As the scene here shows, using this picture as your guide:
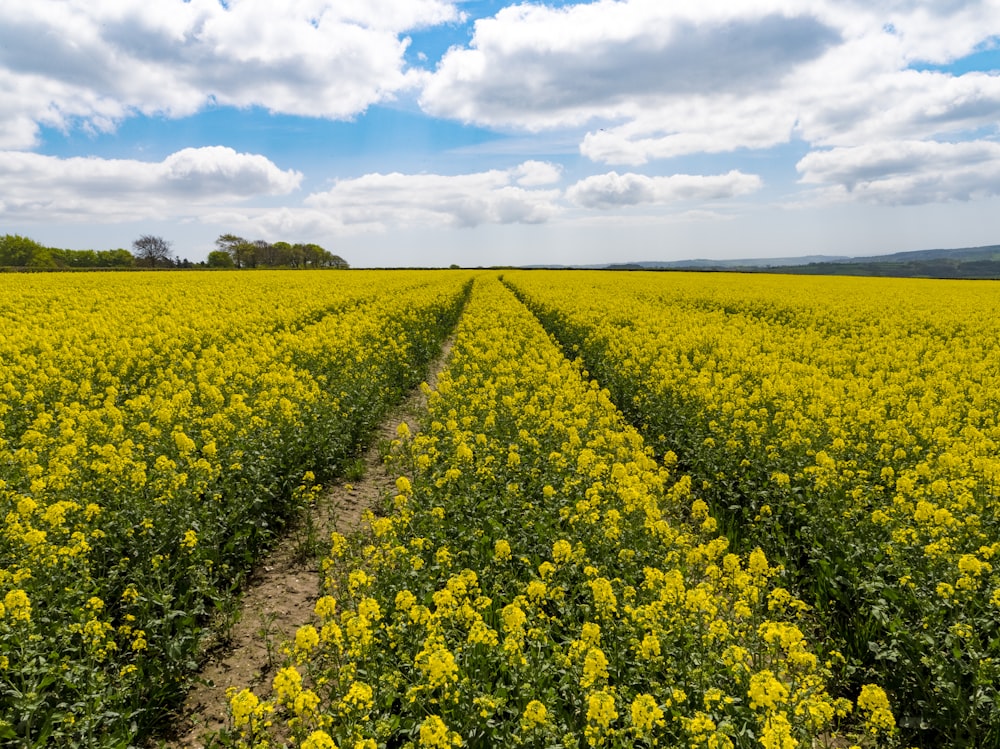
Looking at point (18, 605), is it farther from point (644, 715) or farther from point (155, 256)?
point (155, 256)

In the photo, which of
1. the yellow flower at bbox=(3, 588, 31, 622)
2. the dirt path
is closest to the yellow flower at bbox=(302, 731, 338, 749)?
the dirt path

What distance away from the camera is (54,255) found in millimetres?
100938

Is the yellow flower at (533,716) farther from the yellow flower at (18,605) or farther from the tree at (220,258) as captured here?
the tree at (220,258)

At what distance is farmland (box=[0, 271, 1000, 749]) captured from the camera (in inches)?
150

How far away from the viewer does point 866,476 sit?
7.20m

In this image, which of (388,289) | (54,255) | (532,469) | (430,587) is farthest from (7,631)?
(54,255)

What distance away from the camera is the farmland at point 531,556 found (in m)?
3.81

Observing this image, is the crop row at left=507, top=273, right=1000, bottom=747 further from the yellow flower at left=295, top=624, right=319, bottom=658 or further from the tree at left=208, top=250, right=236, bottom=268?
the tree at left=208, top=250, right=236, bottom=268

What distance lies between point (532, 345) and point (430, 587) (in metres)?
11.6

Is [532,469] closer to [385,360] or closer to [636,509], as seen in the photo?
[636,509]

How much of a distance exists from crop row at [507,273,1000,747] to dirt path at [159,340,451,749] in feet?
16.8

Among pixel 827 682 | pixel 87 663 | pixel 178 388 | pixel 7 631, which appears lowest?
pixel 827 682

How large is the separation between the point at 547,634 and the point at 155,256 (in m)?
125

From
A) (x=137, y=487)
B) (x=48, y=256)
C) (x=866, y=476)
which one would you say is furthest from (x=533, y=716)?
(x=48, y=256)
